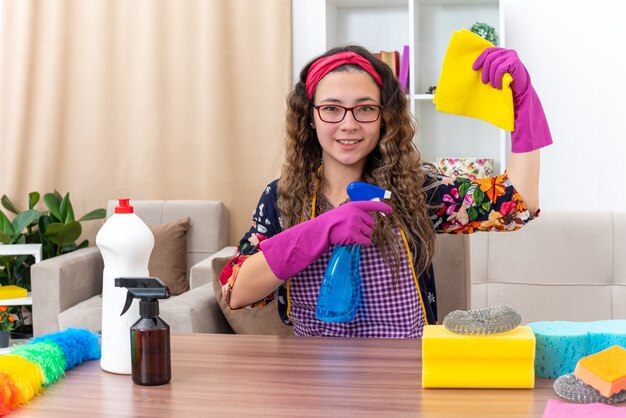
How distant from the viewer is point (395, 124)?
6.14ft

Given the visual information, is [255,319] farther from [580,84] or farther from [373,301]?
[580,84]

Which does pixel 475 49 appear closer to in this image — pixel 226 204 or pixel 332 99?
pixel 332 99

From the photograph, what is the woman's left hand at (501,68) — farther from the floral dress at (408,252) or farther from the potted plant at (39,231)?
the potted plant at (39,231)

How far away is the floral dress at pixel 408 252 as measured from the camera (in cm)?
179

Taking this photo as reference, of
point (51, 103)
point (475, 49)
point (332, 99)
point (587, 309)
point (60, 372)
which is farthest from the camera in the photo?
point (51, 103)

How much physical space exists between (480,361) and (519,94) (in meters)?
0.62

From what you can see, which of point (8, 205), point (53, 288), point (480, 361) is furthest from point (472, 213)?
point (8, 205)

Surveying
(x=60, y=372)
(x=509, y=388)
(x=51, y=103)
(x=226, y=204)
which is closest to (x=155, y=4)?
(x=51, y=103)

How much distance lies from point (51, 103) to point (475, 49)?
10.6 feet

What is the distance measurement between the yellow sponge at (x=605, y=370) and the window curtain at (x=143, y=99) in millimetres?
3063

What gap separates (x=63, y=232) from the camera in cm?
409

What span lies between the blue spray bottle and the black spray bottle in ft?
1.10

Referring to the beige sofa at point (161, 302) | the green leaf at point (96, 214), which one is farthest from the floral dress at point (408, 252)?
the green leaf at point (96, 214)

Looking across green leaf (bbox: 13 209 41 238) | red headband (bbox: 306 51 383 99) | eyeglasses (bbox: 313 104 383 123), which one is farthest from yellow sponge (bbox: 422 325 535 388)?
green leaf (bbox: 13 209 41 238)
